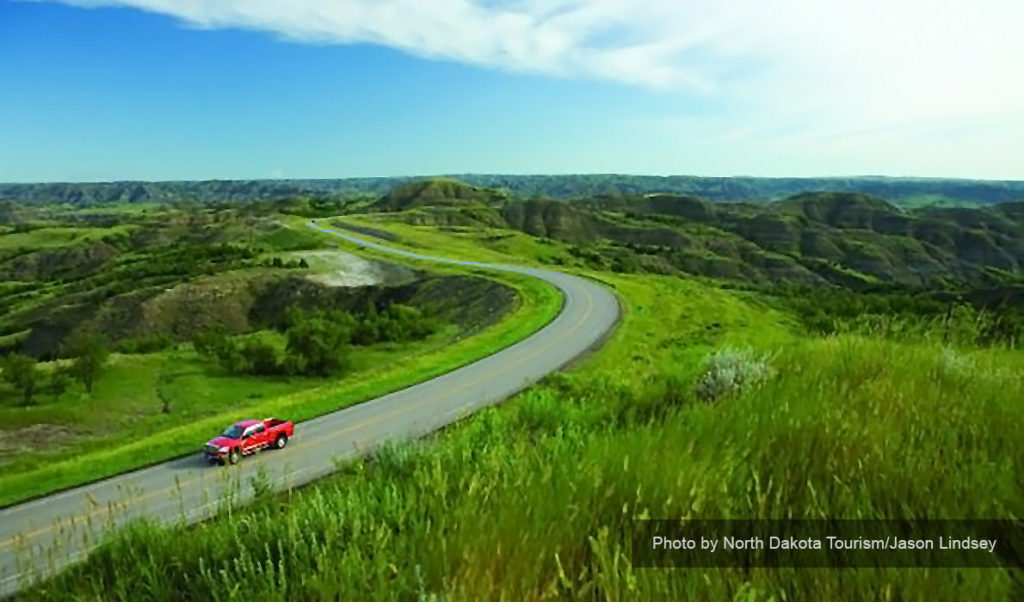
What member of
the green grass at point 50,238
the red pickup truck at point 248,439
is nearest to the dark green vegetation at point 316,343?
the red pickup truck at point 248,439

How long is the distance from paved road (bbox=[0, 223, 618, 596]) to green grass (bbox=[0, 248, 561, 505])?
2.55 ft

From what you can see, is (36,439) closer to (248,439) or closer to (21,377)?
(21,377)

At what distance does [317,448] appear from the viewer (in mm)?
24156

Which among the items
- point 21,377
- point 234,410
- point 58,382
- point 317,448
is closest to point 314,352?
point 58,382

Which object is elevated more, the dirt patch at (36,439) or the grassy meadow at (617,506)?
the grassy meadow at (617,506)

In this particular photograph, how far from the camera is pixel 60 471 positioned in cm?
2283

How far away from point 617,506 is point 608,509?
5cm

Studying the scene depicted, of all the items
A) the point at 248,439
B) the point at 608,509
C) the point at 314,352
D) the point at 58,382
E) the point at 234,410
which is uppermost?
the point at 608,509

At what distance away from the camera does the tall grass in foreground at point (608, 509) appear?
9.51ft

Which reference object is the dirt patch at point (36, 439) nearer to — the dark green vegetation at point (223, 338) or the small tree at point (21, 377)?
the dark green vegetation at point (223, 338)

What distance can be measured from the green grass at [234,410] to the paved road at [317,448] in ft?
2.55

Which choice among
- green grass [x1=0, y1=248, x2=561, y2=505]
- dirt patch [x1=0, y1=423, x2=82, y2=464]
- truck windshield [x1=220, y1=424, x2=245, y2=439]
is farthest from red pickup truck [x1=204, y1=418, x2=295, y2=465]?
dirt patch [x1=0, y1=423, x2=82, y2=464]

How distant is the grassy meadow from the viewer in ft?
9.53

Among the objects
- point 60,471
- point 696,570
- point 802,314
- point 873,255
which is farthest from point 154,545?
point 873,255
